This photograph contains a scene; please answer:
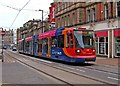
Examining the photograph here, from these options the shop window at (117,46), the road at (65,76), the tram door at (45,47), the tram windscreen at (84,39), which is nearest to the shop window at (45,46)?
the tram door at (45,47)

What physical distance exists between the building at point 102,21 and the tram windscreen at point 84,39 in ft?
38.9

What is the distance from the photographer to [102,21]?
42906 millimetres

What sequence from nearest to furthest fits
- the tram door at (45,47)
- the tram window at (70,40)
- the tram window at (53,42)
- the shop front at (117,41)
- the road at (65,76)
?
the road at (65,76) < the tram window at (70,40) < the tram window at (53,42) < the tram door at (45,47) < the shop front at (117,41)

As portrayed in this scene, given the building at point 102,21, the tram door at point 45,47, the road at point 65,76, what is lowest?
the road at point 65,76

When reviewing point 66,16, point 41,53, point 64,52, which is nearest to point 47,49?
Result: point 41,53

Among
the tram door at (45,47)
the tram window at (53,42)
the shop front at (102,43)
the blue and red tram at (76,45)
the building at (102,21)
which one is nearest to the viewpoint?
the blue and red tram at (76,45)

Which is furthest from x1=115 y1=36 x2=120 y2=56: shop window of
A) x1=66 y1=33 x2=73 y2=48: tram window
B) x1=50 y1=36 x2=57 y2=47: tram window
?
x1=66 y1=33 x2=73 y2=48: tram window

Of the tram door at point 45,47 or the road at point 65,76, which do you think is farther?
the tram door at point 45,47

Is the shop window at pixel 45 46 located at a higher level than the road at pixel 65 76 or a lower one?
higher

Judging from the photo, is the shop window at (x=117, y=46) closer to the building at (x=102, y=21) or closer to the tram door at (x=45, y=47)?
the building at (x=102, y=21)

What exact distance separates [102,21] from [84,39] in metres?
16.5

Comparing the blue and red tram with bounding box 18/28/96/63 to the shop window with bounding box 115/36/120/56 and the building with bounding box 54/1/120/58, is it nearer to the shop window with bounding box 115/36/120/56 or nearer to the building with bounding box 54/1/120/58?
the shop window with bounding box 115/36/120/56

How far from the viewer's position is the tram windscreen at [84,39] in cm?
2695

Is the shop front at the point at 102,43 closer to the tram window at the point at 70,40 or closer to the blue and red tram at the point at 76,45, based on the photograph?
the blue and red tram at the point at 76,45
